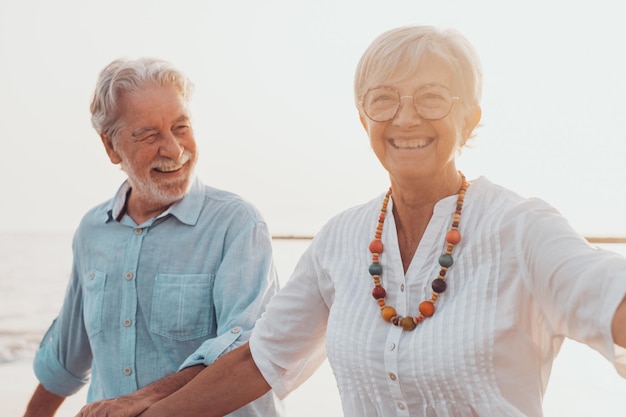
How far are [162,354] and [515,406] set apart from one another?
1.12 m

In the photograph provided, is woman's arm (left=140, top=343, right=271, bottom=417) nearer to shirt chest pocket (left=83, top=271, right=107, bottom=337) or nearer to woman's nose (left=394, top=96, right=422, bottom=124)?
shirt chest pocket (left=83, top=271, right=107, bottom=337)

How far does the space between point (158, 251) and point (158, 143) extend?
12.5 inches

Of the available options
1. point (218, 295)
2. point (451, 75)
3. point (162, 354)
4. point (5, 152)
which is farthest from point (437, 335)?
point (5, 152)

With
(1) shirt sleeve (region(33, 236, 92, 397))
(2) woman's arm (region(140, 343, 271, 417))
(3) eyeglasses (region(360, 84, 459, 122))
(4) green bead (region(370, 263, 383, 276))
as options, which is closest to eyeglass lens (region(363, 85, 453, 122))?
(3) eyeglasses (region(360, 84, 459, 122))

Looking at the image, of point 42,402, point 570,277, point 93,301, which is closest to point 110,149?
point 93,301

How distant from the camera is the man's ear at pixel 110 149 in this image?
2.47 meters

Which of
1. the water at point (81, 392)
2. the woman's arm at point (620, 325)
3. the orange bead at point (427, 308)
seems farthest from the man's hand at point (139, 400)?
the water at point (81, 392)

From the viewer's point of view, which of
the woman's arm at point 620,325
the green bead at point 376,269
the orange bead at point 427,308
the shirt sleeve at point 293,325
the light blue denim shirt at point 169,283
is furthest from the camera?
the light blue denim shirt at point 169,283

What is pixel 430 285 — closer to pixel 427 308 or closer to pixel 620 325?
pixel 427 308

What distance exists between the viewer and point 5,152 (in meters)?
18.6

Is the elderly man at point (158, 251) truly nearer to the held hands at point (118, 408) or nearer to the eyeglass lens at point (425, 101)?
the held hands at point (118, 408)

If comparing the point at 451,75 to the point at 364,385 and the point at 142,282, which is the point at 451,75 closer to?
the point at 364,385

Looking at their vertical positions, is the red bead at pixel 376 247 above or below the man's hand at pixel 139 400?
above

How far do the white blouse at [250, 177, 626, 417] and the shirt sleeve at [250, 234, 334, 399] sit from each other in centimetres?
5
